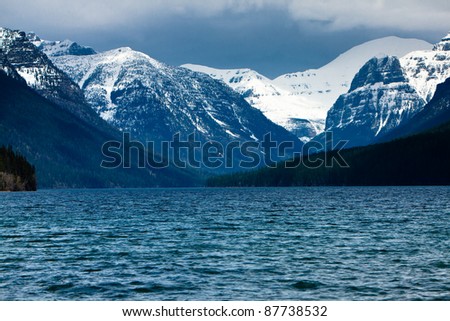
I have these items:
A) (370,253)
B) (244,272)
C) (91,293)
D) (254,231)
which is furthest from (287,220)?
(91,293)

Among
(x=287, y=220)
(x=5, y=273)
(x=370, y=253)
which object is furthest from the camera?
(x=287, y=220)

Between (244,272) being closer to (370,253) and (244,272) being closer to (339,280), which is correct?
(339,280)

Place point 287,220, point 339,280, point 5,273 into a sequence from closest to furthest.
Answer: point 339,280, point 5,273, point 287,220

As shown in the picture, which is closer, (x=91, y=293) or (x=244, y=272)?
(x=91, y=293)

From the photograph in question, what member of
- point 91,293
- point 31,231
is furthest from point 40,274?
point 31,231
